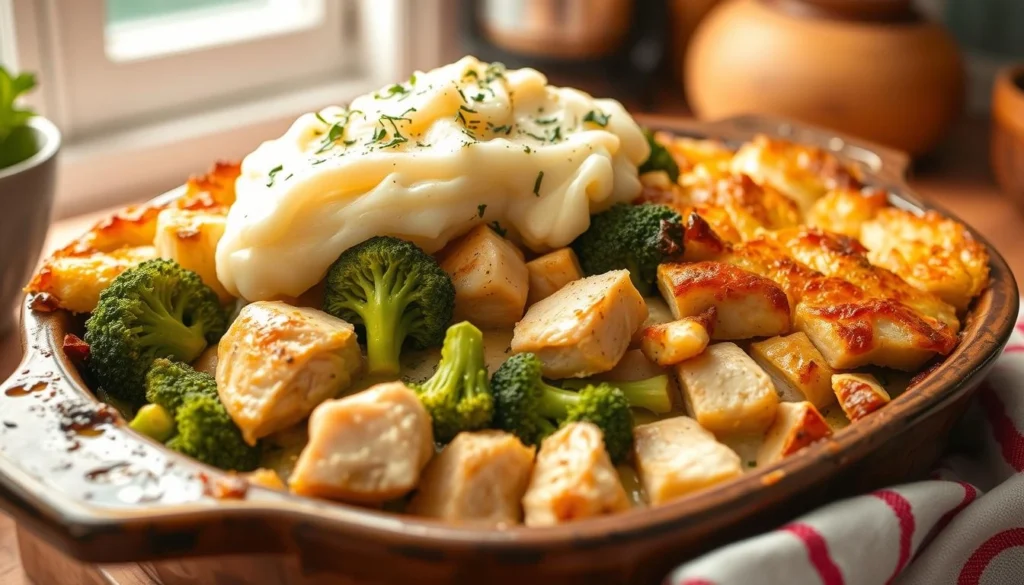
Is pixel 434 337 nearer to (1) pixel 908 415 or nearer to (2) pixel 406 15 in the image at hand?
(1) pixel 908 415

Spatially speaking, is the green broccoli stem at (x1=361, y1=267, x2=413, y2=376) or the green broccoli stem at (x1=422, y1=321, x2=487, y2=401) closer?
the green broccoli stem at (x1=422, y1=321, x2=487, y2=401)

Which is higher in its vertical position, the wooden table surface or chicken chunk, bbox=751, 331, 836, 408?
chicken chunk, bbox=751, 331, 836, 408

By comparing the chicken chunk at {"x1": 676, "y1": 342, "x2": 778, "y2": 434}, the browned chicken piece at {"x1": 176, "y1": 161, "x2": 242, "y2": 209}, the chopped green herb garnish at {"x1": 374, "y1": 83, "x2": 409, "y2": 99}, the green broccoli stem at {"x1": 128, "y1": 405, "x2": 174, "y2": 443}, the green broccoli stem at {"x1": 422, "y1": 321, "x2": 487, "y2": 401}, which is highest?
the chopped green herb garnish at {"x1": 374, "y1": 83, "x2": 409, "y2": 99}

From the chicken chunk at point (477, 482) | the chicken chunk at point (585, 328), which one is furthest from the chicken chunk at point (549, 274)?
the chicken chunk at point (477, 482)

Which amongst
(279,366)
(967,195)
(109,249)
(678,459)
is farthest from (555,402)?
(967,195)

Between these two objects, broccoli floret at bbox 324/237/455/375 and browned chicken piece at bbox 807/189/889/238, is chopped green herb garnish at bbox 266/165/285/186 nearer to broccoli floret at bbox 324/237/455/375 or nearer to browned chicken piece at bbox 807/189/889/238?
broccoli floret at bbox 324/237/455/375

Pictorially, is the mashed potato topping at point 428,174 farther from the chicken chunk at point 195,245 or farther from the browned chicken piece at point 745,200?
the browned chicken piece at point 745,200

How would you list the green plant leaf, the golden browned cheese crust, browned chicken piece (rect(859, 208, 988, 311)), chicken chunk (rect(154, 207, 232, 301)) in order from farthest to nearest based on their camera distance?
the green plant leaf, browned chicken piece (rect(859, 208, 988, 311)), chicken chunk (rect(154, 207, 232, 301)), the golden browned cheese crust

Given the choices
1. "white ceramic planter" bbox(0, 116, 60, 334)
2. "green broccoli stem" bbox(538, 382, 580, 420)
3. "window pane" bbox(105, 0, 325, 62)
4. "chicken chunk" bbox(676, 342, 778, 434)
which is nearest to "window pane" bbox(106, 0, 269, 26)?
"window pane" bbox(105, 0, 325, 62)
